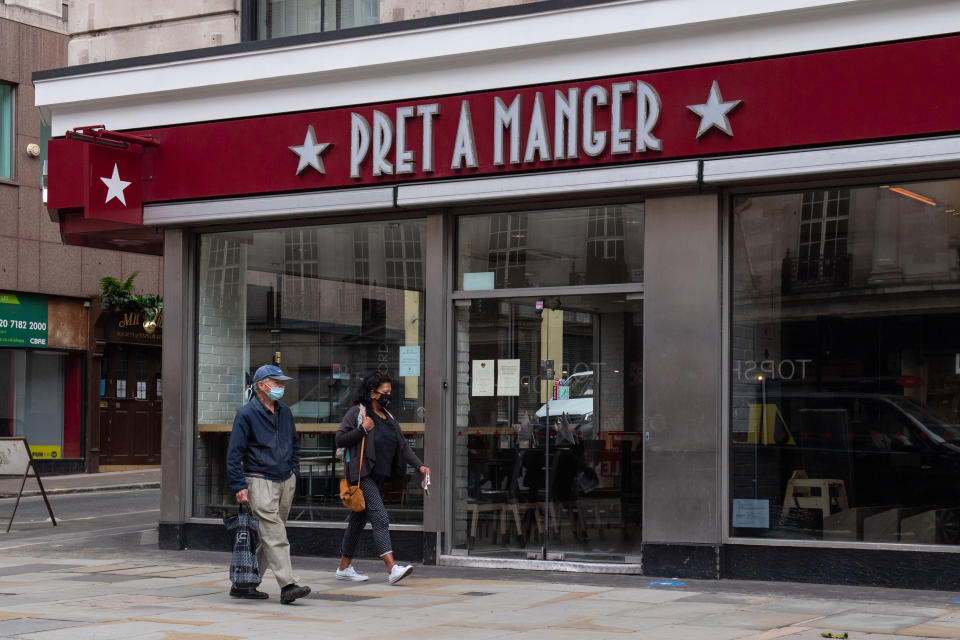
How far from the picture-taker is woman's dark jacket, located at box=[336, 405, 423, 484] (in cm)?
1125

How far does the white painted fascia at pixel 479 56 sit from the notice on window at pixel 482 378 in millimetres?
2702

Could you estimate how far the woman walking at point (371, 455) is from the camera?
1122cm

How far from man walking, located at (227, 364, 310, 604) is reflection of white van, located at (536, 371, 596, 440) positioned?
111 inches

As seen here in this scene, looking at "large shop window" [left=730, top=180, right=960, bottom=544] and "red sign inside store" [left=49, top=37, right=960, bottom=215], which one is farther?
"large shop window" [left=730, top=180, right=960, bottom=544]

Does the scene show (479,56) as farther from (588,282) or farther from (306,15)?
(306,15)

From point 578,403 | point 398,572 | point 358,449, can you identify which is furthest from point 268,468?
point 578,403

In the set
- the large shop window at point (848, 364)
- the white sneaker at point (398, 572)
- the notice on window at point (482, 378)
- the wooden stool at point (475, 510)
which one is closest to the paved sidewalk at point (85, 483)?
the wooden stool at point (475, 510)

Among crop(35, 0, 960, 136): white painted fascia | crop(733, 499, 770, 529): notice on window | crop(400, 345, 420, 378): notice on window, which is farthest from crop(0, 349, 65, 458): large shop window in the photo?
crop(733, 499, 770, 529): notice on window

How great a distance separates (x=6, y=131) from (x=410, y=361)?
58.6 feet

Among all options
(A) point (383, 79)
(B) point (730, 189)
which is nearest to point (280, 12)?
(A) point (383, 79)

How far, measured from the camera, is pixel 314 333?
13.7 m

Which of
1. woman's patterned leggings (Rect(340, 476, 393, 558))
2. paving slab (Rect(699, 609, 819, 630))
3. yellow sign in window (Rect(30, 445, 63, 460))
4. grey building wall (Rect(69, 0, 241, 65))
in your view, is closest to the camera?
paving slab (Rect(699, 609, 819, 630))

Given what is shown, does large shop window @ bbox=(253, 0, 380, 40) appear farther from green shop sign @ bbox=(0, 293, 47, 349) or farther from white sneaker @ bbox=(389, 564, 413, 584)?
green shop sign @ bbox=(0, 293, 47, 349)

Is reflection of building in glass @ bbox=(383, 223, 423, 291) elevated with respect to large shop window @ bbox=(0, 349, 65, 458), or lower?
elevated
